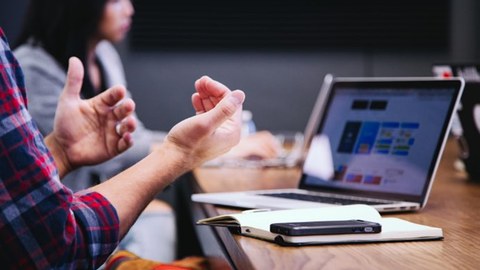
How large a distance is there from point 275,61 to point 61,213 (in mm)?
3481

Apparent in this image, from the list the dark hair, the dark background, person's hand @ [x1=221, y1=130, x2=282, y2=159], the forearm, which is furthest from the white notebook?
the dark background

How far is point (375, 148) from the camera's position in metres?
1.70

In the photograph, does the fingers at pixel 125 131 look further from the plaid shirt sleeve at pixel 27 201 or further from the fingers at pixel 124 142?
the plaid shirt sleeve at pixel 27 201

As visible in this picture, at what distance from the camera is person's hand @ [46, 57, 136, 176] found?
1790mm

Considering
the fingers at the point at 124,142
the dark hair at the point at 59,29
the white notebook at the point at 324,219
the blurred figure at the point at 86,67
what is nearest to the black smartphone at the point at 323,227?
the white notebook at the point at 324,219

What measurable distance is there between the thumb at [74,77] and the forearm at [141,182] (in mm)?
481

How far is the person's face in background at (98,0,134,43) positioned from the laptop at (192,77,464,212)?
4.90 ft

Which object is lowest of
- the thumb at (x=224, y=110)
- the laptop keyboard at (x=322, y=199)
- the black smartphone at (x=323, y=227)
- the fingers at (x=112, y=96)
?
the laptop keyboard at (x=322, y=199)

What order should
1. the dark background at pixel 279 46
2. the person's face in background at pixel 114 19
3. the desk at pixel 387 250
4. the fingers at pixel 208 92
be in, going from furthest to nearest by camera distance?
1. the dark background at pixel 279 46
2. the person's face in background at pixel 114 19
3. the fingers at pixel 208 92
4. the desk at pixel 387 250

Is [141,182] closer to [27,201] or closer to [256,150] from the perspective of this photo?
[27,201]

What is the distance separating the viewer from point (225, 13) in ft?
14.7

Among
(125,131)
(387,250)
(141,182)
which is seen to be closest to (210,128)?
(141,182)

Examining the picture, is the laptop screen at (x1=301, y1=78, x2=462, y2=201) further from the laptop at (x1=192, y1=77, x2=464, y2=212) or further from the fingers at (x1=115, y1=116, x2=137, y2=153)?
the fingers at (x1=115, y1=116, x2=137, y2=153)

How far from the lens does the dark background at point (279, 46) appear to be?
4.43 m
